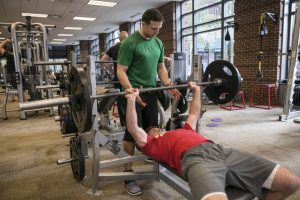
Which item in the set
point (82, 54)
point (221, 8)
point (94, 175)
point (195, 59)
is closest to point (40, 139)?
point (94, 175)

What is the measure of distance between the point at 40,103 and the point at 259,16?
539 centimetres

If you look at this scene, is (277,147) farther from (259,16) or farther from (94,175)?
(259,16)

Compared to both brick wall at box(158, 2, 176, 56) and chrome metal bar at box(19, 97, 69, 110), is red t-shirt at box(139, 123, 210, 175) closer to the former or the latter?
chrome metal bar at box(19, 97, 69, 110)

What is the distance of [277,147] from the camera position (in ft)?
9.15

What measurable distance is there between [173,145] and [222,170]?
1.09ft

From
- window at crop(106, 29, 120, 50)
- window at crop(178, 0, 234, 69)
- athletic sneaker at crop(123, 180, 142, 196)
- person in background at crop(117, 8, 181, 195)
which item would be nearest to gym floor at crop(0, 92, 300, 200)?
athletic sneaker at crop(123, 180, 142, 196)

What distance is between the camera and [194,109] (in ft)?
5.80

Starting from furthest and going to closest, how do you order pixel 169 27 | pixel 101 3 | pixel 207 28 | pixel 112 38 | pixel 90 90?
pixel 112 38 < pixel 169 27 < pixel 101 3 < pixel 207 28 < pixel 90 90

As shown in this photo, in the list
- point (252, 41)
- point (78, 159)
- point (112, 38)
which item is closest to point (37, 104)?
point (78, 159)

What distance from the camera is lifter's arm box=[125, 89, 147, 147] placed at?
5.03 feet

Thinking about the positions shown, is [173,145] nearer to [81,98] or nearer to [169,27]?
[81,98]

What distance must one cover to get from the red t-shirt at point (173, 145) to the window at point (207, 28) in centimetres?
501

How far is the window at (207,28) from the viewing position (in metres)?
6.56

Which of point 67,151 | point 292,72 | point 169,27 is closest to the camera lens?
point 67,151
